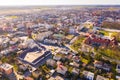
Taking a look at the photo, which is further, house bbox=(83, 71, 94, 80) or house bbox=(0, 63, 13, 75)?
house bbox=(0, 63, 13, 75)

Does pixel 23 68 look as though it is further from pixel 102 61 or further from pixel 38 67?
pixel 102 61

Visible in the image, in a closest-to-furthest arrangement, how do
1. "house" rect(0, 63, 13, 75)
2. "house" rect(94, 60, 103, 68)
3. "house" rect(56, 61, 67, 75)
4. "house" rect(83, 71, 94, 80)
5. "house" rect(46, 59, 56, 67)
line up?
1. "house" rect(83, 71, 94, 80)
2. "house" rect(0, 63, 13, 75)
3. "house" rect(56, 61, 67, 75)
4. "house" rect(94, 60, 103, 68)
5. "house" rect(46, 59, 56, 67)

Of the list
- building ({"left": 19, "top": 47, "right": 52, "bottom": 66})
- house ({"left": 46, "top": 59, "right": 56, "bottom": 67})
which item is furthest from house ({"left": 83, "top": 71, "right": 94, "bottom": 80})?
building ({"left": 19, "top": 47, "right": 52, "bottom": 66})

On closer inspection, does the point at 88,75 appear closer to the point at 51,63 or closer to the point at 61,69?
the point at 61,69

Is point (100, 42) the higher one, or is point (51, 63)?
point (100, 42)

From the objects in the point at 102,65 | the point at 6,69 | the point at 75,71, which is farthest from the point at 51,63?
the point at 102,65

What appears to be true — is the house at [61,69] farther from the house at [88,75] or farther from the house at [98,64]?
the house at [98,64]

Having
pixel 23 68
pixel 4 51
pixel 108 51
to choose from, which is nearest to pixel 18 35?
pixel 4 51

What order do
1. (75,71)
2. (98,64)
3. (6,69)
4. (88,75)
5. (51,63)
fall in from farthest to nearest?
(51,63), (98,64), (75,71), (6,69), (88,75)

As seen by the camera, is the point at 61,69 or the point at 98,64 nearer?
the point at 61,69

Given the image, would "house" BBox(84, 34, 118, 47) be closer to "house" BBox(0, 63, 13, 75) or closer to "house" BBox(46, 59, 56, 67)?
"house" BBox(46, 59, 56, 67)

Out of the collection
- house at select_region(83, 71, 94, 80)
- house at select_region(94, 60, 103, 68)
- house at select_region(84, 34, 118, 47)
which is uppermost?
house at select_region(84, 34, 118, 47)
